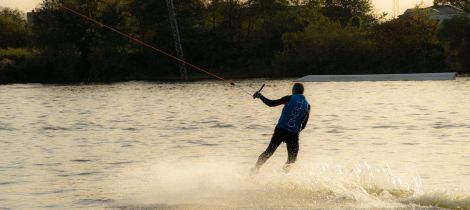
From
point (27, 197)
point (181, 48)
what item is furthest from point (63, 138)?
point (181, 48)

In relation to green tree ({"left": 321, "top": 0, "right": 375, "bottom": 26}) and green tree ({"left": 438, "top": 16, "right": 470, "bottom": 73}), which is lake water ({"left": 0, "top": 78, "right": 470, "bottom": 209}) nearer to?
green tree ({"left": 438, "top": 16, "right": 470, "bottom": 73})

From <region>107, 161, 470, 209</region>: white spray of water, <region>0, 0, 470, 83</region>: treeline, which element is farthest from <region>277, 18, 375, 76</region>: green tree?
<region>107, 161, 470, 209</region>: white spray of water

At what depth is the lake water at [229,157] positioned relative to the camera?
52.5 feet

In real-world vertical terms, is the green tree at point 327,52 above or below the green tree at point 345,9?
below

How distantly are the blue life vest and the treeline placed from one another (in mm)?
68712

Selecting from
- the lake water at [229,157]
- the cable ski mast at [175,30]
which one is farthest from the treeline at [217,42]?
the lake water at [229,157]

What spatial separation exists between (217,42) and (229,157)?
2919 inches

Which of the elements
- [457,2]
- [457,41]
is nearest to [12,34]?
[457,2]

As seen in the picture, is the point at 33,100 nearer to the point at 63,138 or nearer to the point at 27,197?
the point at 63,138

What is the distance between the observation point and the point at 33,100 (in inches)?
Result: 2277

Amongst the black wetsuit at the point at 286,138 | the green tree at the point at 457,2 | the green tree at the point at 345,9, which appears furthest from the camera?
the green tree at the point at 345,9

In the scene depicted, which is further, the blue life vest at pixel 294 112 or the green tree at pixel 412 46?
the green tree at pixel 412 46

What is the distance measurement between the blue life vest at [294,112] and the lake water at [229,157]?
3.09ft

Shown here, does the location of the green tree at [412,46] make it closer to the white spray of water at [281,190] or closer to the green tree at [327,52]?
the green tree at [327,52]
